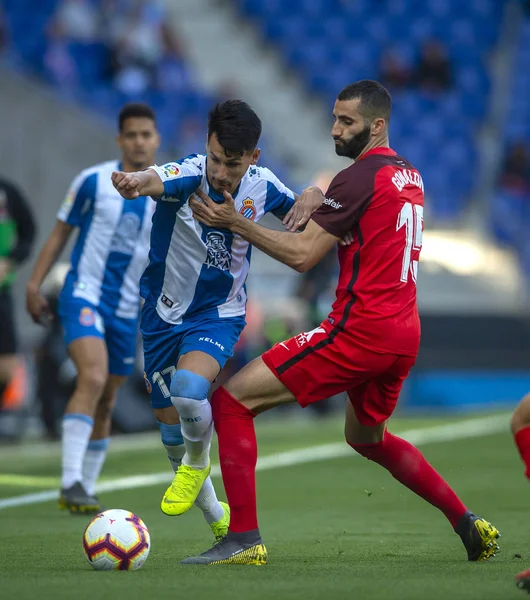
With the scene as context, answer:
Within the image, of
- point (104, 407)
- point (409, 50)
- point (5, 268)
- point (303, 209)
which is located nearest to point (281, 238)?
point (303, 209)

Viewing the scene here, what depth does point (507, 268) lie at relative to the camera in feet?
61.7

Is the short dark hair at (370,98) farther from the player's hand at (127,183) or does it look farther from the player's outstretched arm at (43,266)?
the player's outstretched arm at (43,266)

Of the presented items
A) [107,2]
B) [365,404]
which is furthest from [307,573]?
[107,2]

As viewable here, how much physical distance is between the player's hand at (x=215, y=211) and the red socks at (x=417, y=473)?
1.21 meters

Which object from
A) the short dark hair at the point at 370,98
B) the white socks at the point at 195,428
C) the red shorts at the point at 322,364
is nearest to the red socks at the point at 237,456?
the white socks at the point at 195,428

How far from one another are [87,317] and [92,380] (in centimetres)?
40

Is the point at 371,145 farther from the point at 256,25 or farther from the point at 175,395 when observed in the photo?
the point at 256,25

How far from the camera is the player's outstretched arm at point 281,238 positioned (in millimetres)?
5473

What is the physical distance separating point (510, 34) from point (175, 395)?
18563 millimetres

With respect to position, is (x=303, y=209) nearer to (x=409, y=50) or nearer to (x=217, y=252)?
(x=217, y=252)

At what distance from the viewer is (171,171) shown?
5.74 m

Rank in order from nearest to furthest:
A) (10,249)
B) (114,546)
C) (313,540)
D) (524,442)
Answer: (524,442) → (114,546) → (313,540) → (10,249)

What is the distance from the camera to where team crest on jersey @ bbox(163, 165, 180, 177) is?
5711mm

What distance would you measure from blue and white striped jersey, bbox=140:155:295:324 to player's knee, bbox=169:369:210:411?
1.44 ft
